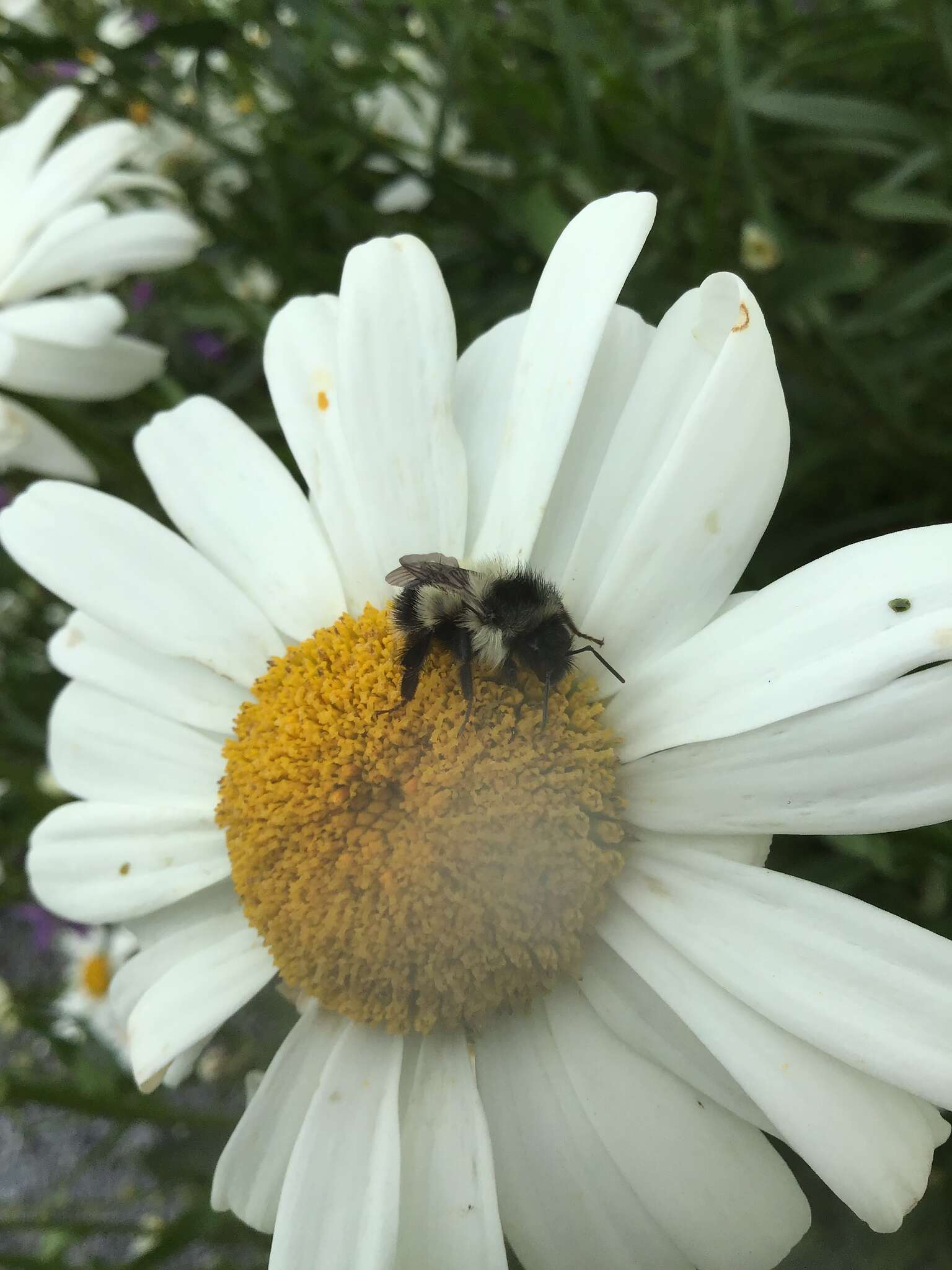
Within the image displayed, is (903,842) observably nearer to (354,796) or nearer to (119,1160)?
(354,796)

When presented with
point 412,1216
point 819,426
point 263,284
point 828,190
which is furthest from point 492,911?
point 263,284

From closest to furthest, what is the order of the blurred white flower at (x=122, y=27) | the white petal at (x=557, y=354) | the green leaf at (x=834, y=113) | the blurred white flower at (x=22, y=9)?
the white petal at (x=557, y=354), the green leaf at (x=834, y=113), the blurred white flower at (x=22, y=9), the blurred white flower at (x=122, y=27)

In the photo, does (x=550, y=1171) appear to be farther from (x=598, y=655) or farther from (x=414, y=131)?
(x=414, y=131)

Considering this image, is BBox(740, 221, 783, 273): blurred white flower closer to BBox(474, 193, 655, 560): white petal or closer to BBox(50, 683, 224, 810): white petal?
BBox(474, 193, 655, 560): white petal

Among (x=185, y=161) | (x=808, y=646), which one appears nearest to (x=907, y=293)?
(x=808, y=646)

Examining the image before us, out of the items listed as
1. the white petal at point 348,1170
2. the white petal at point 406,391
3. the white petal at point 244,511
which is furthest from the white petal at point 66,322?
the white petal at point 348,1170

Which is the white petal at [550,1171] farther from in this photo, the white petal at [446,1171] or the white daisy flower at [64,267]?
the white daisy flower at [64,267]
